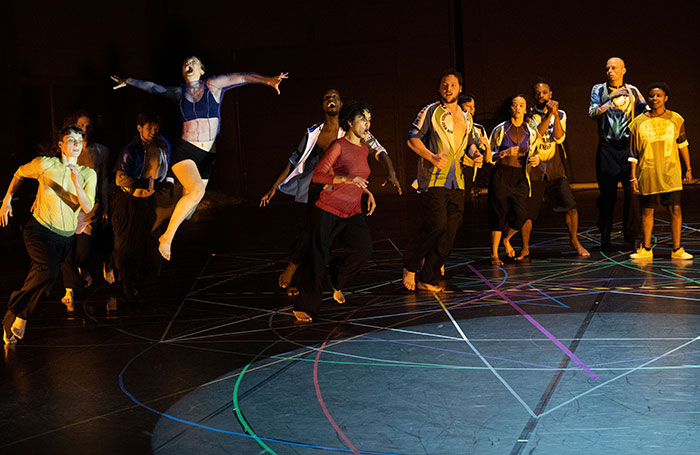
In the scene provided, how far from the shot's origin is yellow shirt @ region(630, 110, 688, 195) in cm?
805

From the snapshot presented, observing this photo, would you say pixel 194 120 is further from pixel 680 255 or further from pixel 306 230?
pixel 680 255

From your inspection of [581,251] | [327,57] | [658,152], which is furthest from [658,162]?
[327,57]

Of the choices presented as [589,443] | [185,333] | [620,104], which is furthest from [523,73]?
[589,443]

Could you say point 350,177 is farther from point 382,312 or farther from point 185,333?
point 185,333

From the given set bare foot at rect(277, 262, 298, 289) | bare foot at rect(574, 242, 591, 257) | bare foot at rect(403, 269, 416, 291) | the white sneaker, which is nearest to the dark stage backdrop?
bare foot at rect(574, 242, 591, 257)

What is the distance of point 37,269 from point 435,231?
305 centimetres

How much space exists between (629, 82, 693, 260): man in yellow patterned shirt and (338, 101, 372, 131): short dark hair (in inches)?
127

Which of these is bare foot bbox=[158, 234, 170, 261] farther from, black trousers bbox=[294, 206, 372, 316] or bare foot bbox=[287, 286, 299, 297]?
black trousers bbox=[294, 206, 372, 316]

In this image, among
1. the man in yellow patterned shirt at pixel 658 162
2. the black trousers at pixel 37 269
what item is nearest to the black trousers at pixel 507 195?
the man in yellow patterned shirt at pixel 658 162

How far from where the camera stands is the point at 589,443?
11.6 feet

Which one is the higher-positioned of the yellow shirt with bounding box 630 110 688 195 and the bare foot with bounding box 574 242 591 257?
the yellow shirt with bounding box 630 110 688 195

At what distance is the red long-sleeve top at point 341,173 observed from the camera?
6105mm

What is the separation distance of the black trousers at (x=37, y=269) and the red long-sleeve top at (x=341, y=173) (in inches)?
72.3

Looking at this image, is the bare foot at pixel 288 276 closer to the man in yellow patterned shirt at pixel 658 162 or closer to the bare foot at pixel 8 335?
the bare foot at pixel 8 335
